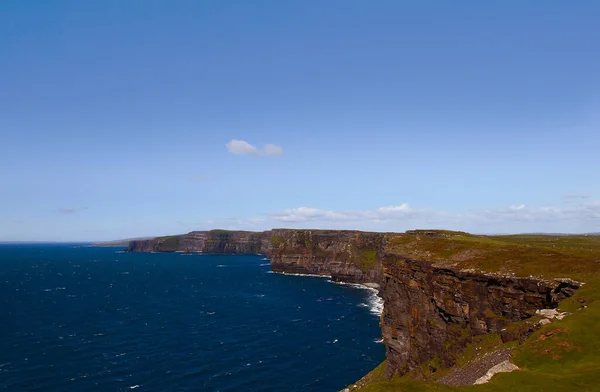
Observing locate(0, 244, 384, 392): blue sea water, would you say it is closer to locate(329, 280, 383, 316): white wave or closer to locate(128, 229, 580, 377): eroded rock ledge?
locate(329, 280, 383, 316): white wave

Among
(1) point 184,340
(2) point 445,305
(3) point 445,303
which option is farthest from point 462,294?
(1) point 184,340

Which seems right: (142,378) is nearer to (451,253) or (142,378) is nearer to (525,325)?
(451,253)

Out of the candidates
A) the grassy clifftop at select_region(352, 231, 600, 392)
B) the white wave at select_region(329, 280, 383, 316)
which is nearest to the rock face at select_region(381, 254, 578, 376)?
the grassy clifftop at select_region(352, 231, 600, 392)

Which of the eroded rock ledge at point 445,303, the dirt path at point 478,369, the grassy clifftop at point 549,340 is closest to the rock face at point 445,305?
the eroded rock ledge at point 445,303

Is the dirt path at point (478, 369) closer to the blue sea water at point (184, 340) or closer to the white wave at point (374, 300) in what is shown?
the blue sea water at point (184, 340)

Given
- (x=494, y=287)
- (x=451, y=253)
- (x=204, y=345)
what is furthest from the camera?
(x=204, y=345)

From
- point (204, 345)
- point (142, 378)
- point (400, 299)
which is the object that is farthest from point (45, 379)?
point (400, 299)

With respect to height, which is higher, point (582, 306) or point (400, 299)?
point (582, 306)
